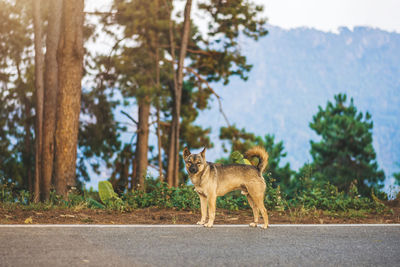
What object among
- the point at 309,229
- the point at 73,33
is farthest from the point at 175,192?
the point at 73,33

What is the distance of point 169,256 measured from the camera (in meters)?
5.74

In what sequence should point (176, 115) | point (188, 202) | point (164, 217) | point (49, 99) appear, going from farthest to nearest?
1. point (176, 115)
2. point (49, 99)
3. point (188, 202)
4. point (164, 217)

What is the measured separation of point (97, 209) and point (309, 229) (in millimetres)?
4054

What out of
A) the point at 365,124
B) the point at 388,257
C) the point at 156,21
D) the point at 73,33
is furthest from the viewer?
the point at 365,124

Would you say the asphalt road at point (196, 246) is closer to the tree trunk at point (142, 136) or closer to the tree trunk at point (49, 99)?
the tree trunk at point (49, 99)

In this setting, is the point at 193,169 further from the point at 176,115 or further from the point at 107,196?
the point at 176,115

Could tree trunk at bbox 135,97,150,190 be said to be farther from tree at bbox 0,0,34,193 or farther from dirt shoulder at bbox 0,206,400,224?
dirt shoulder at bbox 0,206,400,224

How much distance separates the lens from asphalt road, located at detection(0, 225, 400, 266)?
555cm

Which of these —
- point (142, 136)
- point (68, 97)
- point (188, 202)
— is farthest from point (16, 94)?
point (188, 202)

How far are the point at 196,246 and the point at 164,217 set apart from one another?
2.61 m

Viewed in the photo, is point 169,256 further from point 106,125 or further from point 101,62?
point 106,125

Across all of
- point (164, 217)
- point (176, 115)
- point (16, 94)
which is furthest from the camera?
point (16, 94)

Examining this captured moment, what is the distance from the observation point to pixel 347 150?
1312 inches

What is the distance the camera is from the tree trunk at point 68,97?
13070 mm
